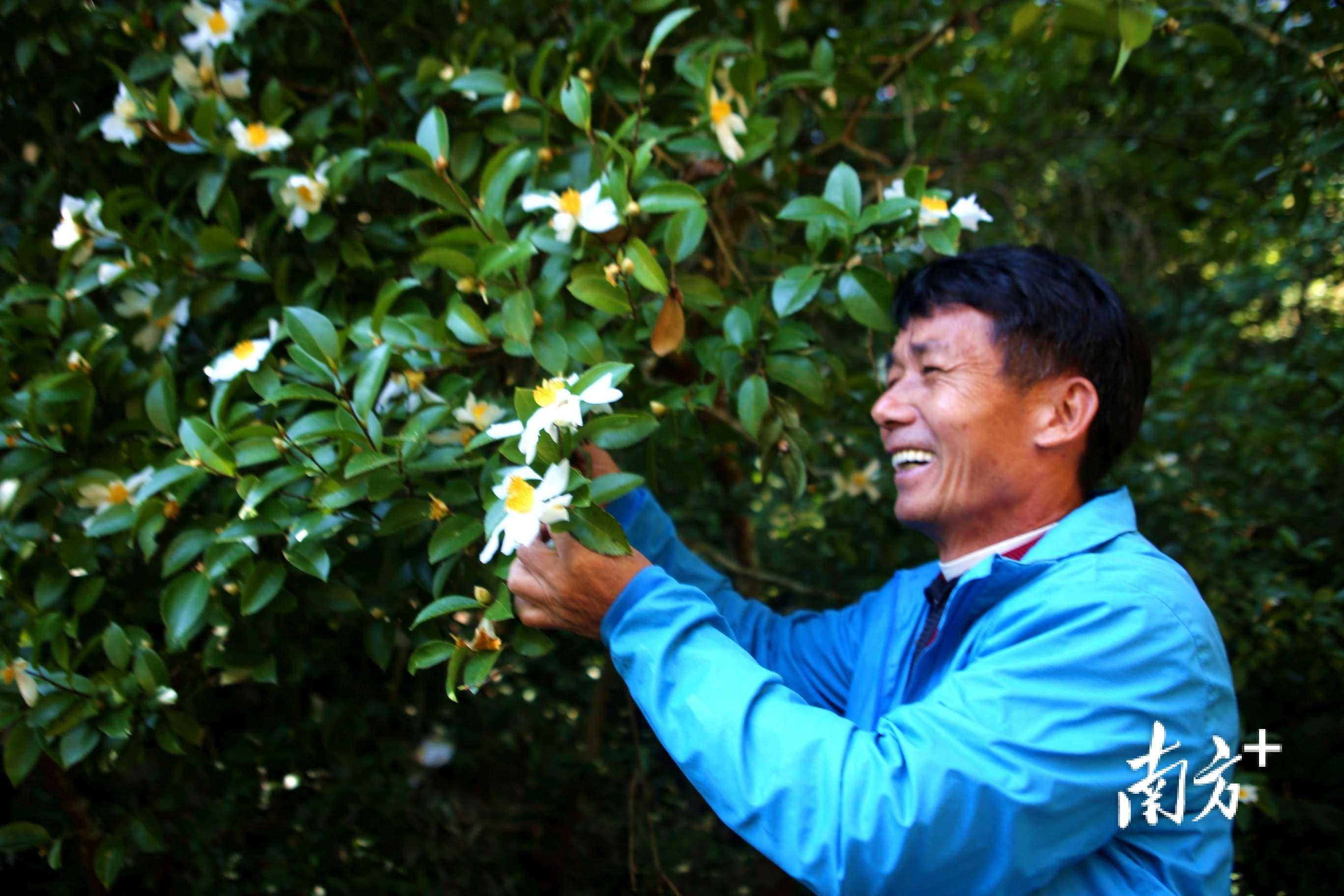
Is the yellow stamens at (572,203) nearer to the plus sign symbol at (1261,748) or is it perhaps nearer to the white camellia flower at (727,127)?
the white camellia flower at (727,127)

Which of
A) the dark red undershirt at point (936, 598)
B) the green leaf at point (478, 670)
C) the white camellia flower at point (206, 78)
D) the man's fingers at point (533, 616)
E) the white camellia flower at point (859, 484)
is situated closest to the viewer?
the green leaf at point (478, 670)

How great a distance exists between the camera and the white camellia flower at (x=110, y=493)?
4.33 ft

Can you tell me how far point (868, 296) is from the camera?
1356mm

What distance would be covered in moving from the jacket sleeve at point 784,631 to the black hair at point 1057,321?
0.44 meters

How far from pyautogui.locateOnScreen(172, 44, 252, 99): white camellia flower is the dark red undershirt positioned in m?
1.28

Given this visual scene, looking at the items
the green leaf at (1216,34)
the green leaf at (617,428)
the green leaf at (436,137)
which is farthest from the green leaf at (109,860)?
the green leaf at (1216,34)

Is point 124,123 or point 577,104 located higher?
point 577,104

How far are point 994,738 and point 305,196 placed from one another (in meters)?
1.16

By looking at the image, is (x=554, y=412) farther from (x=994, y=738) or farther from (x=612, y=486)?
(x=994, y=738)

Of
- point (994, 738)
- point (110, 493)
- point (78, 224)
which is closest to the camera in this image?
point (994, 738)

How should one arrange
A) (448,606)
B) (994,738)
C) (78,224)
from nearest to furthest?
(994,738), (448,606), (78,224)

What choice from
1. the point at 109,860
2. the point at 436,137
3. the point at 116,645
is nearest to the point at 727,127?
the point at 436,137

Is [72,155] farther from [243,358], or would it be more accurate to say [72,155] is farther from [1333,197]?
[1333,197]

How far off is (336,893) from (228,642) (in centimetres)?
85
